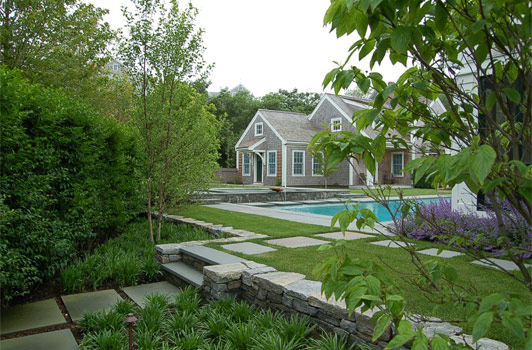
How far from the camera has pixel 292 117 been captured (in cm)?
2469

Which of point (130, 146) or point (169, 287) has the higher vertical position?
point (130, 146)

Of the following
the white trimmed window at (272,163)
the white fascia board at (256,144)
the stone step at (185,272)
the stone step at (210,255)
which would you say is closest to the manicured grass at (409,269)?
the stone step at (210,255)

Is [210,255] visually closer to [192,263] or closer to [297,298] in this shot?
[192,263]

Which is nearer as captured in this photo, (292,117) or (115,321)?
(115,321)

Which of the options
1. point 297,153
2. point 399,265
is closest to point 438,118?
point 399,265

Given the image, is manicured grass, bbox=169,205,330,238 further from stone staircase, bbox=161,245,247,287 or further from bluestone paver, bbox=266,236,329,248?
stone staircase, bbox=161,245,247,287

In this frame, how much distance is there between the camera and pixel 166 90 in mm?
5996

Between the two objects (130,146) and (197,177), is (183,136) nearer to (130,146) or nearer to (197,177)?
(197,177)

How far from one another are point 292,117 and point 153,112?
63.4 ft

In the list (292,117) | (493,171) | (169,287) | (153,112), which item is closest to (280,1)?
(493,171)

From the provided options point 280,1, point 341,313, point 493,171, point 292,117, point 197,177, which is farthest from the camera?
point 292,117

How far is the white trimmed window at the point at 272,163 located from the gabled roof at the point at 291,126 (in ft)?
4.74

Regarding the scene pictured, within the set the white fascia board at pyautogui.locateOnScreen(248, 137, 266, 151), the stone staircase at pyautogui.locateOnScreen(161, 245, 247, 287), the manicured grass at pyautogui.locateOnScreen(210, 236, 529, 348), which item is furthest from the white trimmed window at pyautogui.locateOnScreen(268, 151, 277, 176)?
the stone staircase at pyautogui.locateOnScreen(161, 245, 247, 287)

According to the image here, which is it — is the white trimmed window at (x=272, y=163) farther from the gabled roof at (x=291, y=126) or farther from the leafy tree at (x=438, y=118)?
the leafy tree at (x=438, y=118)
